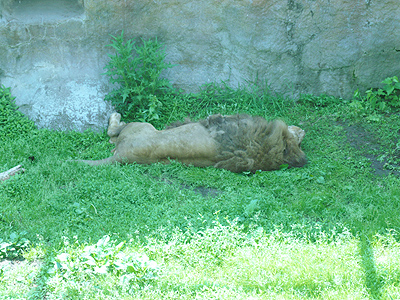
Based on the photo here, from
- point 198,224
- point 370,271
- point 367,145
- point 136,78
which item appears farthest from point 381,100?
point 198,224

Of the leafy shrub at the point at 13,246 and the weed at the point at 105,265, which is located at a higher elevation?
the weed at the point at 105,265

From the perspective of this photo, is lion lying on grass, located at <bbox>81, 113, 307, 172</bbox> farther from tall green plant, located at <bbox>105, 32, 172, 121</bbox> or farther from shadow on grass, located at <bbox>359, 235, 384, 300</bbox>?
shadow on grass, located at <bbox>359, 235, 384, 300</bbox>

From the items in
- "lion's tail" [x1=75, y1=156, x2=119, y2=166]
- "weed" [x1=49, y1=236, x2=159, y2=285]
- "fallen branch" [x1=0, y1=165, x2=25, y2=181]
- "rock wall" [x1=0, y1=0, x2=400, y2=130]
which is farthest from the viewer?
"rock wall" [x1=0, y1=0, x2=400, y2=130]

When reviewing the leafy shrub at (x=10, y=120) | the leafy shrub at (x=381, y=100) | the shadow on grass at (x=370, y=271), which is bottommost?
the leafy shrub at (x=10, y=120)

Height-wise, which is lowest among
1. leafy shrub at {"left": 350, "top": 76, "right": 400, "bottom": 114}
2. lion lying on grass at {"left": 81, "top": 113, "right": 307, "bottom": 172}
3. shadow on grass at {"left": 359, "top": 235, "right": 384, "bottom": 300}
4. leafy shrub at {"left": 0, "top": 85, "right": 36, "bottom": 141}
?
leafy shrub at {"left": 0, "top": 85, "right": 36, "bottom": 141}

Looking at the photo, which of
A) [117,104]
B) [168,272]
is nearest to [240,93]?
[117,104]

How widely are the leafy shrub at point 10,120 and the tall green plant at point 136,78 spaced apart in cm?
125

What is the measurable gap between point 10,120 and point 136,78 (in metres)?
1.91

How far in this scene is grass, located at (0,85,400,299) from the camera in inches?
124

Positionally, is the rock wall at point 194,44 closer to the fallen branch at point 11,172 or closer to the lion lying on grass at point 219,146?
the lion lying on grass at point 219,146

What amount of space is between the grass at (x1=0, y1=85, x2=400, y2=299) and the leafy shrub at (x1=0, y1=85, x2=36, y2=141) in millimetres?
32

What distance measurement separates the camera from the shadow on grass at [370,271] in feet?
10.1

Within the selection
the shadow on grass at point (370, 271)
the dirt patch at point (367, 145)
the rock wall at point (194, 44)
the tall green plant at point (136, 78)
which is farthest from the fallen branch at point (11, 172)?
the dirt patch at point (367, 145)

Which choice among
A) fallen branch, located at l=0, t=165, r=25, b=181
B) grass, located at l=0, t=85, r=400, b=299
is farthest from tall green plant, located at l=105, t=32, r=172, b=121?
fallen branch, located at l=0, t=165, r=25, b=181
